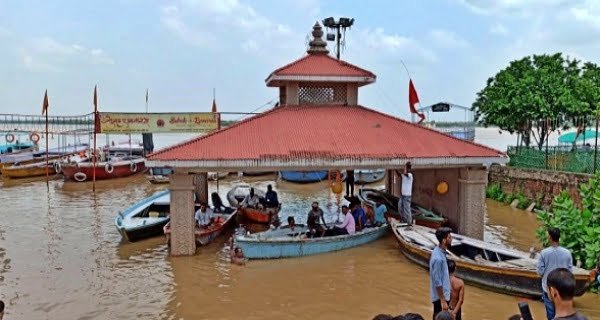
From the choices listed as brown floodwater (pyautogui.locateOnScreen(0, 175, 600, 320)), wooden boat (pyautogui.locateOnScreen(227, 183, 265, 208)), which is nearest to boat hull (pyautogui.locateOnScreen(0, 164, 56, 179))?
brown floodwater (pyautogui.locateOnScreen(0, 175, 600, 320))

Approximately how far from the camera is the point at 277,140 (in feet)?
43.6

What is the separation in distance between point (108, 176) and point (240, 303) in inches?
1046

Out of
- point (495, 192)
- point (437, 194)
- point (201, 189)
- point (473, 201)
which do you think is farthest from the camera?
point (495, 192)

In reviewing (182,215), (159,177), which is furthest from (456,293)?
(159,177)

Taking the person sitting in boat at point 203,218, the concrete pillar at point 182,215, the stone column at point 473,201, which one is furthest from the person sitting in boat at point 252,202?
the stone column at point 473,201

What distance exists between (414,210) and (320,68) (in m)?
5.33

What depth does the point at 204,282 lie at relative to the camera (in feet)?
36.6

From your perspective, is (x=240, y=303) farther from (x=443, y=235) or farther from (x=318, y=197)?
(x=318, y=197)

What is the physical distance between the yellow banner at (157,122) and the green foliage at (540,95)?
46.2ft

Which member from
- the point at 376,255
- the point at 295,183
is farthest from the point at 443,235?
the point at 295,183

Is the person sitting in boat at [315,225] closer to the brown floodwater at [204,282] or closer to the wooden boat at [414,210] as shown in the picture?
the brown floodwater at [204,282]

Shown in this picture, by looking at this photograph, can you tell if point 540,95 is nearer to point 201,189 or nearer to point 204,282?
point 201,189

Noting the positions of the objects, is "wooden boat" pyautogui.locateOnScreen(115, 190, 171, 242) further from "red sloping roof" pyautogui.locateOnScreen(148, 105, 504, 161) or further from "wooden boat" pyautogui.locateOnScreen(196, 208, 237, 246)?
"red sloping roof" pyautogui.locateOnScreen(148, 105, 504, 161)

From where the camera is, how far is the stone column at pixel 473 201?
13508 millimetres
